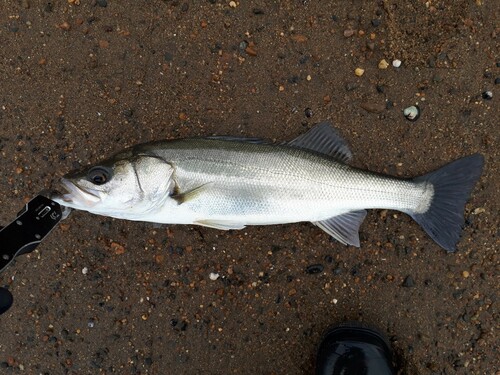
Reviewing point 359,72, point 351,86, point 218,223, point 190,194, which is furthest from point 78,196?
point 359,72

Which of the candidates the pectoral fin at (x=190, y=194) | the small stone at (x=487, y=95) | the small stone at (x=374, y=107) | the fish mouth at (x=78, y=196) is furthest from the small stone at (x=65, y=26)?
the small stone at (x=487, y=95)

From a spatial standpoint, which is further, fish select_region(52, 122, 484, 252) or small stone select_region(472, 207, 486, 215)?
small stone select_region(472, 207, 486, 215)

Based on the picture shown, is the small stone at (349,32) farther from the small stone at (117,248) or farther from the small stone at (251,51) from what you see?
the small stone at (117,248)

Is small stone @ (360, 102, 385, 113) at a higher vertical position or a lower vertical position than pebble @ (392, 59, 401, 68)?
lower

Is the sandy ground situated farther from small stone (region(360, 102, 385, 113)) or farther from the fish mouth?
the fish mouth

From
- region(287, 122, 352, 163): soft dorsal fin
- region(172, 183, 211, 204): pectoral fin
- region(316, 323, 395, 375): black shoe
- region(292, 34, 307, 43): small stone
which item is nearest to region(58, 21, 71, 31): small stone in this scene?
region(172, 183, 211, 204): pectoral fin

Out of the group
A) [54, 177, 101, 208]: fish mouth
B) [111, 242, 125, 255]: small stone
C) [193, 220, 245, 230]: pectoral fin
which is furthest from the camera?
[111, 242, 125, 255]: small stone
